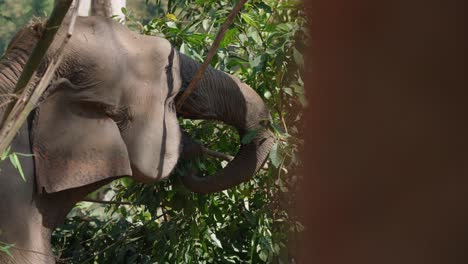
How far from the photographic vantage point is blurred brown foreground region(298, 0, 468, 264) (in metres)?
0.76

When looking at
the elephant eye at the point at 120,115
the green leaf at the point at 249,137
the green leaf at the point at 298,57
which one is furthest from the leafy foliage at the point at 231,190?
the elephant eye at the point at 120,115

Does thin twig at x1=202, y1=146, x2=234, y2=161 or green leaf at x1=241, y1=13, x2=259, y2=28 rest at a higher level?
green leaf at x1=241, y1=13, x2=259, y2=28

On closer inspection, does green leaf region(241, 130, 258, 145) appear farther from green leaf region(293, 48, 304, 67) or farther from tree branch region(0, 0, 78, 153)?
tree branch region(0, 0, 78, 153)

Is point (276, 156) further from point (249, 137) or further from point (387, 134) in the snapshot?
point (387, 134)

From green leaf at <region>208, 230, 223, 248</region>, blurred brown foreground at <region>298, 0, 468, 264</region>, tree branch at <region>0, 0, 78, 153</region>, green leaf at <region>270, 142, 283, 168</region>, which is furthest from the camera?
green leaf at <region>208, 230, 223, 248</region>

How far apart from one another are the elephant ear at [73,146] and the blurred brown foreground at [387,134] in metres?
3.57

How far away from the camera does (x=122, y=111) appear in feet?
14.7

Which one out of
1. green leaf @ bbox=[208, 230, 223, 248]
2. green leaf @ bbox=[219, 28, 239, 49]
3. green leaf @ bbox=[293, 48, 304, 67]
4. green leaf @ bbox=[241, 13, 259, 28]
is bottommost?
green leaf @ bbox=[208, 230, 223, 248]

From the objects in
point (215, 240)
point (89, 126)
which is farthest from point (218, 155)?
point (89, 126)

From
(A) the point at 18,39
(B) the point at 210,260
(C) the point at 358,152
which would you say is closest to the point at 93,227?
(B) the point at 210,260

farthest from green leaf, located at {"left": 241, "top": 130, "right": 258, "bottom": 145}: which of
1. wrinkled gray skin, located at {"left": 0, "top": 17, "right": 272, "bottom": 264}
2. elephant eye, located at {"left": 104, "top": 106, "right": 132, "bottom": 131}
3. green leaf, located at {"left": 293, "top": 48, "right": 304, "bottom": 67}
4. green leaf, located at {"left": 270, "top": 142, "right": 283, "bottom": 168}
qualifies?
elephant eye, located at {"left": 104, "top": 106, "right": 132, "bottom": 131}

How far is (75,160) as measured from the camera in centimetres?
436

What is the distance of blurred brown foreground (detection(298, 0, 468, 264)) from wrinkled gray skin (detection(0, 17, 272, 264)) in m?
3.39

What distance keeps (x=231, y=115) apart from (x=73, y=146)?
89 centimetres
